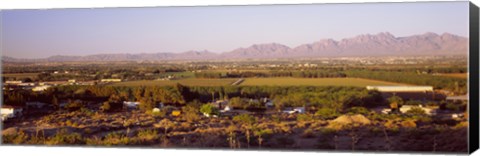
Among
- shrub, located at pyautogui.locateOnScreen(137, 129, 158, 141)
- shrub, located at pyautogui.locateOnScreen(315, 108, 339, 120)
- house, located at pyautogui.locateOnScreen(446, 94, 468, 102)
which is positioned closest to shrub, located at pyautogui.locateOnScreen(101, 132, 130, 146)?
shrub, located at pyautogui.locateOnScreen(137, 129, 158, 141)

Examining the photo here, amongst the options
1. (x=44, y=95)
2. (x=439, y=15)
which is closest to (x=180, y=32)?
(x=44, y=95)

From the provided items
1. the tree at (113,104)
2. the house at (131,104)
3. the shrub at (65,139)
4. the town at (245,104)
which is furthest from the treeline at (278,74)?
the shrub at (65,139)

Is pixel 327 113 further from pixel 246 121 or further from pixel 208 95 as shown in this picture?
pixel 208 95

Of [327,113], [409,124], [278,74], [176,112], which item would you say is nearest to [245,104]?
[278,74]

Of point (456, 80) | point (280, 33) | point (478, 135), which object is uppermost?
point (280, 33)

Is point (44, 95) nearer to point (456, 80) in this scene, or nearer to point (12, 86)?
point (12, 86)

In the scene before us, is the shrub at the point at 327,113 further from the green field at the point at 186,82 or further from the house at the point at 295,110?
the green field at the point at 186,82

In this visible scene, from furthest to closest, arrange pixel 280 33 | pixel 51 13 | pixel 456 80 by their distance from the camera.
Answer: pixel 51 13 → pixel 280 33 → pixel 456 80
